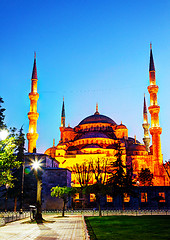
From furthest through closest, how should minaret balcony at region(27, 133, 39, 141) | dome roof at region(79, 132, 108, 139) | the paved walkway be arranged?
dome roof at region(79, 132, 108, 139) < minaret balcony at region(27, 133, 39, 141) < the paved walkway

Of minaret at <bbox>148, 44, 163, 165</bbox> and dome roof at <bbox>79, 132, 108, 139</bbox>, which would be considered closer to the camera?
minaret at <bbox>148, 44, 163, 165</bbox>

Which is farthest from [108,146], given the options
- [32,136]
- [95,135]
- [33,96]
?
[33,96]

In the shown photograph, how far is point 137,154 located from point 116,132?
10937 mm

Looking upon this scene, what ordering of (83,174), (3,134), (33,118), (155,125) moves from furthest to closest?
(33,118)
(155,125)
(83,174)
(3,134)

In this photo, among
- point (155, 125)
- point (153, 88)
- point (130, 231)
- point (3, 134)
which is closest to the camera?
point (130, 231)

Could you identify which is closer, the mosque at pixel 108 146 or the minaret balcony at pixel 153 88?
the mosque at pixel 108 146

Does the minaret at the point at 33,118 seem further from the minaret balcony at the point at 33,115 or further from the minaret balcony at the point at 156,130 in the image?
the minaret balcony at the point at 156,130

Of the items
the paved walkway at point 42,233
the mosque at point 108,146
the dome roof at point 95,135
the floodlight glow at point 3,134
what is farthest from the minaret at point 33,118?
the paved walkway at point 42,233

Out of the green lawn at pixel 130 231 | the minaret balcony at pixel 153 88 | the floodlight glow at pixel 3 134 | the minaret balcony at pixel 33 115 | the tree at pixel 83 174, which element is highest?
the minaret balcony at pixel 153 88

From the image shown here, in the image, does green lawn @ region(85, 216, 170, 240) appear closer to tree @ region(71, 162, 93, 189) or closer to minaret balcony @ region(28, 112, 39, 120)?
tree @ region(71, 162, 93, 189)

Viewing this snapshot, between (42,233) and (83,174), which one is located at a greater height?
(83,174)

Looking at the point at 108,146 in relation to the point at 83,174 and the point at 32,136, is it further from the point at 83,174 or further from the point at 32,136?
the point at 32,136

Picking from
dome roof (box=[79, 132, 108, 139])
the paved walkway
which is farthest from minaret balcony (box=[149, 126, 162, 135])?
the paved walkway

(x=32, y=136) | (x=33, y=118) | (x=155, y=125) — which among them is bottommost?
(x=32, y=136)
